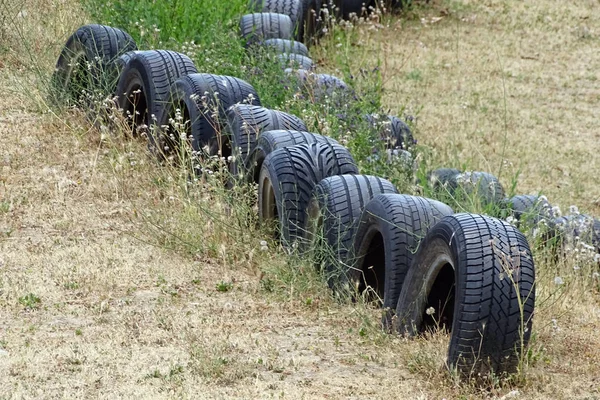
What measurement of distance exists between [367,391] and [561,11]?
10.3m

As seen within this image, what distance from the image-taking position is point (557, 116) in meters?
10.4

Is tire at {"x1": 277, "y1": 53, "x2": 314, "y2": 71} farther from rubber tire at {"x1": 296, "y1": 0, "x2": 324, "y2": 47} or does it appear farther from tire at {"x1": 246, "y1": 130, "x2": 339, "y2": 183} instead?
tire at {"x1": 246, "y1": 130, "x2": 339, "y2": 183}

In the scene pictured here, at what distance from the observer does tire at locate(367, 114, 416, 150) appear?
7723mm

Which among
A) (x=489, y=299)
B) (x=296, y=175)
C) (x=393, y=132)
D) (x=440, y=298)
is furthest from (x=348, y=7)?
(x=489, y=299)

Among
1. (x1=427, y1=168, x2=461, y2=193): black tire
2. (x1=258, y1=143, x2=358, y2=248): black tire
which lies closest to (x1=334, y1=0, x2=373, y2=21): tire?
(x1=427, y1=168, x2=461, y2=193): black tire

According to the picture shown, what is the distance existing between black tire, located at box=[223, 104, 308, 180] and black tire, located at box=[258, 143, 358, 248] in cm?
41

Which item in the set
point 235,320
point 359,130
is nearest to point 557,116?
point 359,130

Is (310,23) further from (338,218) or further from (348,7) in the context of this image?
(338,218)

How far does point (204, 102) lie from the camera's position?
6.75m

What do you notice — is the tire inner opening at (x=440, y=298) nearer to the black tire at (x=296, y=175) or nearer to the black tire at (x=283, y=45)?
the black tire at (x=296, y=175)

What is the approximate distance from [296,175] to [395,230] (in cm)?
99

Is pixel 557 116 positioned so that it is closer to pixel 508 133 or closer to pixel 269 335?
pixel 508 133

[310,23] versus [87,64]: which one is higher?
[87,64]

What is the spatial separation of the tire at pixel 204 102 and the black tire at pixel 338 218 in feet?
4.42
